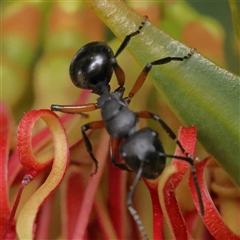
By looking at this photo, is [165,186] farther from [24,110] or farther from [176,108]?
[24,110]

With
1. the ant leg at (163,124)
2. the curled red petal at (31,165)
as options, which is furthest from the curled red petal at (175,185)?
the curled red petal at (31,165)

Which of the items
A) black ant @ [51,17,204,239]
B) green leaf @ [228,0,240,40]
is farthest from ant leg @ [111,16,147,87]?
green leaf @ [228,0,240,40]

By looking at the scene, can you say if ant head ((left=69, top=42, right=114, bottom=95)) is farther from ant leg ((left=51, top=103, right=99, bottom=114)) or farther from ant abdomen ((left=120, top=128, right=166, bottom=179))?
ant abdomen ((left=120, top=128, right=166, bottom=179))

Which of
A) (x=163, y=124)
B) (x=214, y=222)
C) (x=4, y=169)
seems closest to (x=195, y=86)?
(x=163, y=124)

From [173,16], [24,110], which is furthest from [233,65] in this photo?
[24,110]

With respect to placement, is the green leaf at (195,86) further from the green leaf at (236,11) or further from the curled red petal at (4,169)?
the curled red petal at (4,169)
